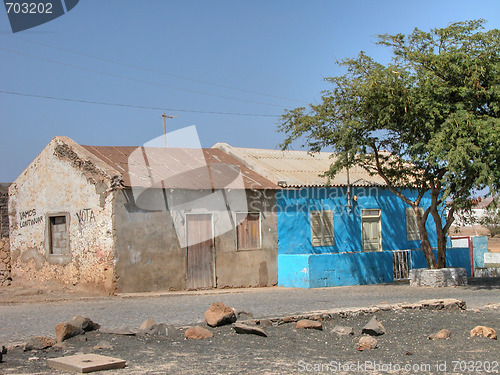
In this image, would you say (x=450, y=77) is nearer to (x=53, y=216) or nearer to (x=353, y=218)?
(x=353, y=218)

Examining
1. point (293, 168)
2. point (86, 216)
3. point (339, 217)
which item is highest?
point (293, 168)

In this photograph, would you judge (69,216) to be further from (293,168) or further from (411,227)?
(411,227)

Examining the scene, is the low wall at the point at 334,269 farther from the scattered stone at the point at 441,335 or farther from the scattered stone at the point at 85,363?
the scattered stone at the point at 85,363

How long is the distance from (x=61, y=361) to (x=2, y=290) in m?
12.5

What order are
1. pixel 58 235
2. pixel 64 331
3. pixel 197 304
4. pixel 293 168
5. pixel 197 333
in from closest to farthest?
pixel 64 331
pixel 197 333
pixel 197 304
pixel 58 235
pixel 293 168

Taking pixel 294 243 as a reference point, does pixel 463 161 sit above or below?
above

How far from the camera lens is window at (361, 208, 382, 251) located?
21562 millimetres

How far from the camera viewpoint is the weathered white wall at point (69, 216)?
16766 millimetres

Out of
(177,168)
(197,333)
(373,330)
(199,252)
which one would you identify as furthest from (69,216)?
(373,330)

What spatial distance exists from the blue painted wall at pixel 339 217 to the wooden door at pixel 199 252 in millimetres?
2589

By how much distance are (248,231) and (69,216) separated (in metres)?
5.40

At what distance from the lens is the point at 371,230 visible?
71.6 feet

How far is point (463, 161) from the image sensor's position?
14.9 metres

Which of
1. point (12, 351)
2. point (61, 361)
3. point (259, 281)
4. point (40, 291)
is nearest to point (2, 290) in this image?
point (40, 291)
